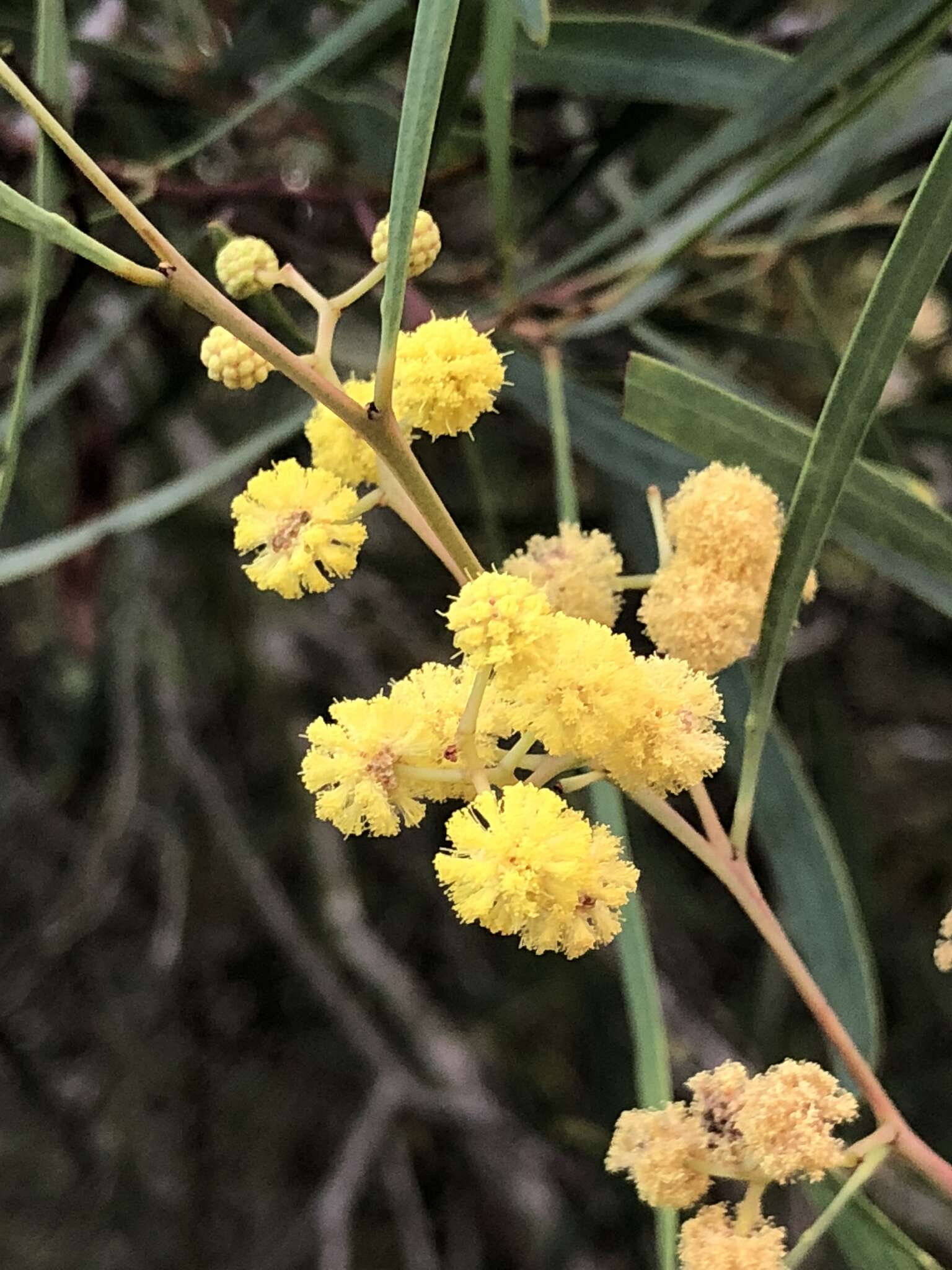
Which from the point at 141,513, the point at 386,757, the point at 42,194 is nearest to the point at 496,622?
the point at 386,757

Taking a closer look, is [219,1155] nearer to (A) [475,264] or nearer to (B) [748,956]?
(B) [748,956]

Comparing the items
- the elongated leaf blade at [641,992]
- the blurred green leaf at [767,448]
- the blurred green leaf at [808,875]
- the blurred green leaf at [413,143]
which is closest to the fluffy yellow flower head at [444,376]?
the blurred green leaf at [413,143]

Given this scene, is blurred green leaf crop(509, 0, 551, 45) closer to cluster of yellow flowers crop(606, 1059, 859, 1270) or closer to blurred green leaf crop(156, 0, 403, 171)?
blurred green leaf crop(156, 0, 403, 171)

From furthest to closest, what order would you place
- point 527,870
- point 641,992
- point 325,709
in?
point 325,709 < point 641,992 < point 527,870

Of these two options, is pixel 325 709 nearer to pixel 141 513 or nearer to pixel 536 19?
pixel 141 513

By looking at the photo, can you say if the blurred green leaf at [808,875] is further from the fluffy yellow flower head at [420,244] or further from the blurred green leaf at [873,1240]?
the fluffy yellow flower head at [420,244]
